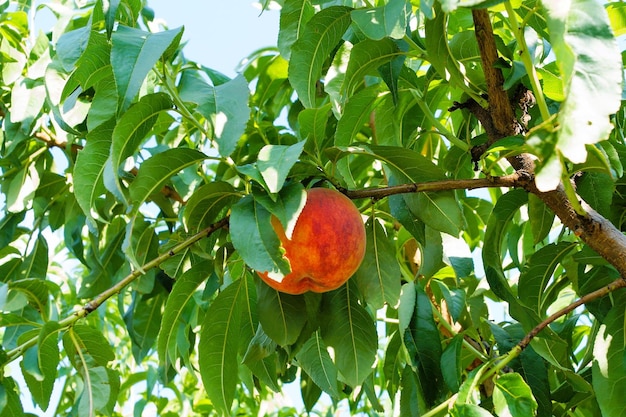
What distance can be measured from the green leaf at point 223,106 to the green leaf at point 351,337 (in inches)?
14.5

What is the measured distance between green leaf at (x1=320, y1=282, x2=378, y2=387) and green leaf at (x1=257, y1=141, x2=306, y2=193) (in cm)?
34

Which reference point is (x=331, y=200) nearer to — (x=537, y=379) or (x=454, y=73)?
(x=454, y=73)

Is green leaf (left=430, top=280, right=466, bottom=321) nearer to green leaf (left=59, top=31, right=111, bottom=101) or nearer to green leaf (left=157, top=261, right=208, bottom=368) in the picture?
green leaf (left=157, top=261, right=208, bottom=368)

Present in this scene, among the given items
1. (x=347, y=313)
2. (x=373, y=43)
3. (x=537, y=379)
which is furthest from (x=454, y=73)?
(x=537, y=379)

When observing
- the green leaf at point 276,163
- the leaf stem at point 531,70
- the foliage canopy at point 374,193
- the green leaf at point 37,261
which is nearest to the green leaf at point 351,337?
the foliage canopy at point 374,193

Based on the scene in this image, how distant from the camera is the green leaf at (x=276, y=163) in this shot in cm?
89

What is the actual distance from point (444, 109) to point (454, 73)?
62cm

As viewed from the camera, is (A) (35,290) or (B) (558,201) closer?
(B) (558,201)

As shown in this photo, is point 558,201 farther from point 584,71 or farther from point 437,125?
point 584,71

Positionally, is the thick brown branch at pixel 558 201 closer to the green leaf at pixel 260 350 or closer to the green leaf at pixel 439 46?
the green leaf at pixel 439 46

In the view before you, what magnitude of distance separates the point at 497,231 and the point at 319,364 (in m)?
0.38

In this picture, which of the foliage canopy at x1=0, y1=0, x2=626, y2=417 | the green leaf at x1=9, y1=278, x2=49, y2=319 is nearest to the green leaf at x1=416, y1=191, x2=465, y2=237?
the foliage canopy at x1=0, y1=0, x2=626, y2=417

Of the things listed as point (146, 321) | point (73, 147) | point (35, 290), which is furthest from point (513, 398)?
point (73, 147)

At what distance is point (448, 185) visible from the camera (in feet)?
3.47
